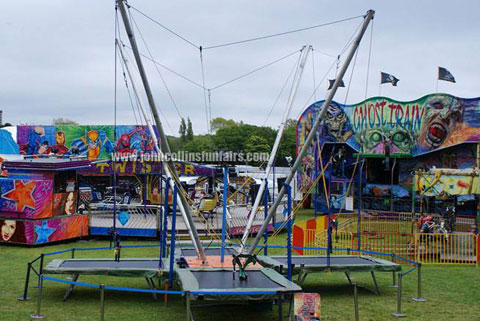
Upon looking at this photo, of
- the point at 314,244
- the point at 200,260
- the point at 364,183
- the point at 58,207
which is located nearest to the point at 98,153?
the point at 364,183

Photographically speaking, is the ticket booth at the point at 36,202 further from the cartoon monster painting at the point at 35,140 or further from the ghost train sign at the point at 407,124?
the cartoon monster painting at the point at 35,140

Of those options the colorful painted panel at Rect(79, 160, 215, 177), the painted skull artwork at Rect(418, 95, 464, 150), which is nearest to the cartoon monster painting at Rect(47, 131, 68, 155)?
the colorful painted panel at Rect(79, 160, 215, 177)

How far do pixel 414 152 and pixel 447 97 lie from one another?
3.90 metres

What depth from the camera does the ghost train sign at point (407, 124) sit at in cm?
3391

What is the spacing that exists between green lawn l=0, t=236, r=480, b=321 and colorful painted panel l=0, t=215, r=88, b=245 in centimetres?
457

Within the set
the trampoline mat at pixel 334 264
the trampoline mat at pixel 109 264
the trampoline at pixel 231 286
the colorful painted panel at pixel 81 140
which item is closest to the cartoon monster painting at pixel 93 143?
the colorful painted panel at pixel 81 140

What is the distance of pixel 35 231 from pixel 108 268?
10366 millimetres

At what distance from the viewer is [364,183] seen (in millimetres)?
39750

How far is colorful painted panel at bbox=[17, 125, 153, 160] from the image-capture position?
2068 inches

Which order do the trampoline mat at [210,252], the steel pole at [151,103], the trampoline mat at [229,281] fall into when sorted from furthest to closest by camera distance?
the trampoline mat at [210,252] < the steel pole at [151,103] < the trampoline mat at [229,281]

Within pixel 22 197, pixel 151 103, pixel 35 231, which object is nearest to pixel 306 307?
pixel 151 103

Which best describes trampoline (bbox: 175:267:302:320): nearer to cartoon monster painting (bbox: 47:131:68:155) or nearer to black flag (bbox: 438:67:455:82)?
black flag (bbox: 438:67:455:82)

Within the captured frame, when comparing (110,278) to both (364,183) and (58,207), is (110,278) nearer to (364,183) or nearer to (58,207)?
(58,207)

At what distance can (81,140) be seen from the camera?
53375 millimetres
